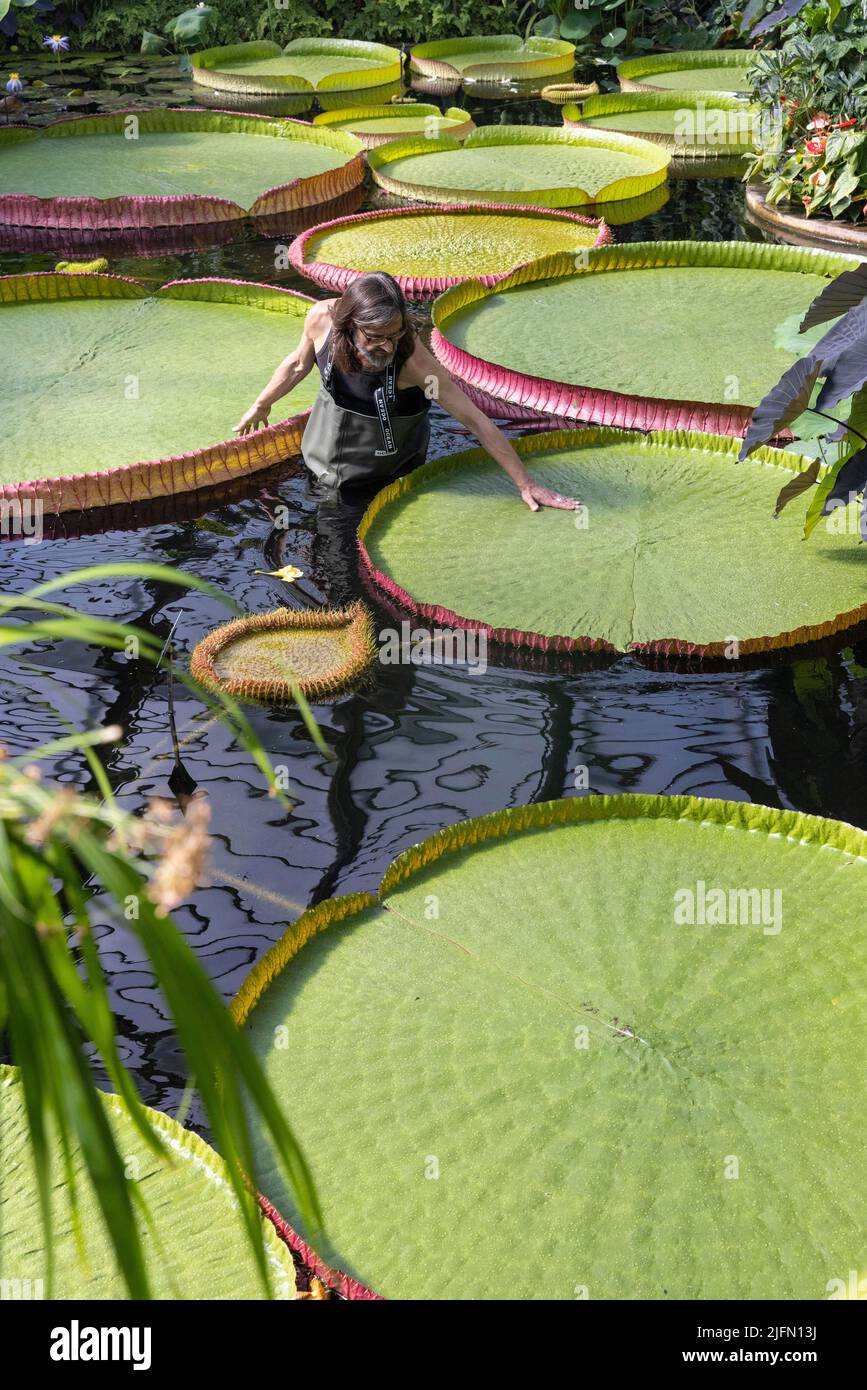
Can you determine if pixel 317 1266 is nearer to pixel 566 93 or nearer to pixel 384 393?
pixel 384 393

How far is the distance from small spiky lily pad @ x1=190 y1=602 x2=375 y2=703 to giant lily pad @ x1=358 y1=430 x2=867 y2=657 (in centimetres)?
19

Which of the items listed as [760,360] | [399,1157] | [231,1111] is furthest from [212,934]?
[760,360]

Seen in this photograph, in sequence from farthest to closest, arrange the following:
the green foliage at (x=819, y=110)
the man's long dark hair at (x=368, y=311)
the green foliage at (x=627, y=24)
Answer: the green foliage at (x=627, y=24) → the green foliage at (x=819, y=110) → the man's long dark hair at (x=368, y=311)

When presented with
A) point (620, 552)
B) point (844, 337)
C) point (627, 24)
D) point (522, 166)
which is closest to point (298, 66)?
point (627, 24)

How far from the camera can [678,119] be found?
9.25m

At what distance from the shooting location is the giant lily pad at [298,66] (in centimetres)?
1064

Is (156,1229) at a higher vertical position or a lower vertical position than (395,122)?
lower

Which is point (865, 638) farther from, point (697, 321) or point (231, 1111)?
point (231, 1111)

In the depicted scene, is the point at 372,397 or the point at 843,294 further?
the point at 372,397

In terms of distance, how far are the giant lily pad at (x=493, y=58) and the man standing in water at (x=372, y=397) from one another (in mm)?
7847

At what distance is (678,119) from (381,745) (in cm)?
756

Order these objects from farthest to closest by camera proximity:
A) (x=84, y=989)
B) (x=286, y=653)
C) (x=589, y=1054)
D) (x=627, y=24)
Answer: (x=627, y=24) < (x=286, y=653) < (x=589, y=1054) < (x=84, y=989)

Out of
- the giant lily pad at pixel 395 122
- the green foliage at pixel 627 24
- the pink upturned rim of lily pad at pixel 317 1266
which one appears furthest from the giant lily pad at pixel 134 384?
the green foliage at pixel 627 24

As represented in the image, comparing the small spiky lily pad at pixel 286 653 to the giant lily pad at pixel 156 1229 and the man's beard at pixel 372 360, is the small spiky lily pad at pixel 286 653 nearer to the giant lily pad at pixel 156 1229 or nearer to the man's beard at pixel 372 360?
the man's beard at pixel 372 360
